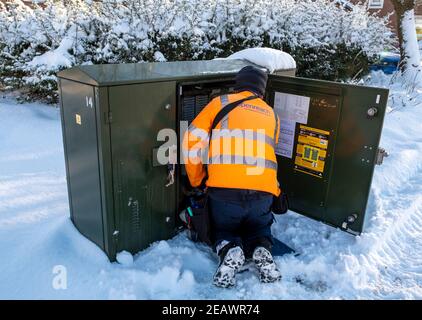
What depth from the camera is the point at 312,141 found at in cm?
338

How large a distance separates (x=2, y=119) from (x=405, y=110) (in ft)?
25.9

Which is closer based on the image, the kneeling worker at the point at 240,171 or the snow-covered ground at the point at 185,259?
the snow-covered ground at the point at 185,259

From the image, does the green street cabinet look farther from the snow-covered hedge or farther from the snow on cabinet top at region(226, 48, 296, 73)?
the snow-covered hedge

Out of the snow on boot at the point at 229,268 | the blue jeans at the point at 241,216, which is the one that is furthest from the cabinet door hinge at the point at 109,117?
the snow on boot at the point at 229,268

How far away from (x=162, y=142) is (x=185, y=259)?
0.98 meters

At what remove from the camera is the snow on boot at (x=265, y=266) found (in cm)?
273

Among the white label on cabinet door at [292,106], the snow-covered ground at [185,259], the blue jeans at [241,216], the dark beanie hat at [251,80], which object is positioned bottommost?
the snow-covered ground at [185,259]

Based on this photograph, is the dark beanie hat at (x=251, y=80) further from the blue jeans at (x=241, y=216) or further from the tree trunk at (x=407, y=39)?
the tree trunk at (x=407, y=39)

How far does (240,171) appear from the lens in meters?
2.80

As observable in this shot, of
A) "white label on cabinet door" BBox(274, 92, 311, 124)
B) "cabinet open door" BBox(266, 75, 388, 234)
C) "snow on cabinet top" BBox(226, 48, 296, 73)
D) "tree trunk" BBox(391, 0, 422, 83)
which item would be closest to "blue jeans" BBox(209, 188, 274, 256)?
"cabinet open door" BBox(266, 75, 388, 234)

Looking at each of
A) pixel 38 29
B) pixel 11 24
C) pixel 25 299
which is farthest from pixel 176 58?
pixel 25 299

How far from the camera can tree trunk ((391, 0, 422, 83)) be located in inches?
409

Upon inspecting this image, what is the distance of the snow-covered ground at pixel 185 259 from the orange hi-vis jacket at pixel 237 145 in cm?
68

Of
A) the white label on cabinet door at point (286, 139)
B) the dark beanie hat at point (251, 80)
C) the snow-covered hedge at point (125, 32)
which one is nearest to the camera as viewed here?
the dark beanie hat at point (251, 80)
